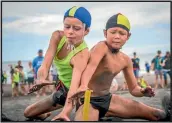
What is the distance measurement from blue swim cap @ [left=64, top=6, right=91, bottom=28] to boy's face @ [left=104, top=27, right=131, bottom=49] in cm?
22

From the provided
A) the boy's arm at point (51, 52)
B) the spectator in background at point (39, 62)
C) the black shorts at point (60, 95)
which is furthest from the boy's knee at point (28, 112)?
the boy's arm at point (51, 52)

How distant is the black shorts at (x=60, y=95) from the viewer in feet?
11.9

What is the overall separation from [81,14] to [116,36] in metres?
0.40

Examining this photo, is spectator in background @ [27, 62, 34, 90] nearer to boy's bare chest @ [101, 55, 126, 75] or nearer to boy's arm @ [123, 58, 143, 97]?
boy's bare chest @ [101, 55, 126, 75]

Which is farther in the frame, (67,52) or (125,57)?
(125,57)

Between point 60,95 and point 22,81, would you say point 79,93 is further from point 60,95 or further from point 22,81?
point 22,81

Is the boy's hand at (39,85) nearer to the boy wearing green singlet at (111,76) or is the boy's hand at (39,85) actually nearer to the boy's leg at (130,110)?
the boy wearing green singlet at (111,76)

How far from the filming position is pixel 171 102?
3.79 m

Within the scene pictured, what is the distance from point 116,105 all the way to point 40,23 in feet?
3.72

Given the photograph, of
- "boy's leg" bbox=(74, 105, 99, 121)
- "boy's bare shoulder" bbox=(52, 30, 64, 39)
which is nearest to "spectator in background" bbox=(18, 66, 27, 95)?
"boy's bare shoulder" bbox=(52, 30, 64, 39)

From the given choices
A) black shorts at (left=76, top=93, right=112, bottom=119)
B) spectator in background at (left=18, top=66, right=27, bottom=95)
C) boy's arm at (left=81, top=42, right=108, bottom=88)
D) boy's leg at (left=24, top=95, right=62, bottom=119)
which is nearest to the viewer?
boy's arm at (left=81, top=42, right=108, bottom=88)

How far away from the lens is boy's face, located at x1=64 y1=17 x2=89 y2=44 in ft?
11.8

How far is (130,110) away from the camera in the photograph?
368 centimetres

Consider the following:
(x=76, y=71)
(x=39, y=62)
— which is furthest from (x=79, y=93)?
(x=39, y=62)
